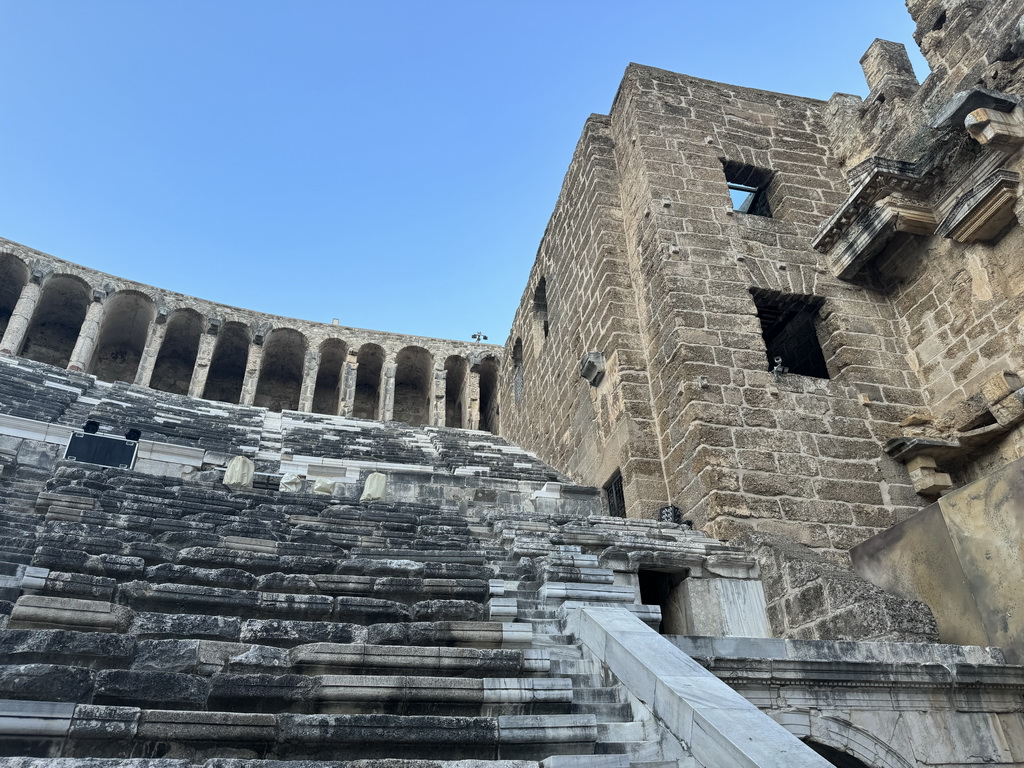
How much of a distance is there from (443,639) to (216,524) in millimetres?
2184

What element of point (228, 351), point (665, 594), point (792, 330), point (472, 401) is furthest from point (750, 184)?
point (228, 351)

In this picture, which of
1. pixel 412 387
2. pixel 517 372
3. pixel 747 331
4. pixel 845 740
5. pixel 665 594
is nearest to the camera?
pixel 845 740

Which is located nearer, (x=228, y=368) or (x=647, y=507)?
(x=647, y=507)

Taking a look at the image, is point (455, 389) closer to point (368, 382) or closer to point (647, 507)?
point (368, 382)

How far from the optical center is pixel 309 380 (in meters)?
20.4

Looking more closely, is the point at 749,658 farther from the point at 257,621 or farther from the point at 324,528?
the point at 324,528

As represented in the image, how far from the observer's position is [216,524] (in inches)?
201

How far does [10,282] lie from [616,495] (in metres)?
17.9

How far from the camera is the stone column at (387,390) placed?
20.5 meters

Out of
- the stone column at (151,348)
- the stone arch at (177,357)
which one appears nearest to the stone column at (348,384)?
the stone arch at (177,357)

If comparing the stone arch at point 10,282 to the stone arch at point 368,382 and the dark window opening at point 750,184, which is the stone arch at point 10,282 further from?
the dark window opening at point 750,184

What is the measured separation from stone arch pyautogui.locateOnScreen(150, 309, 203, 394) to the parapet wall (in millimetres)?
28

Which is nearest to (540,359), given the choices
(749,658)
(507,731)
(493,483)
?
(493,483)

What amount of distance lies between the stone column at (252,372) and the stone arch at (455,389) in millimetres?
5099
